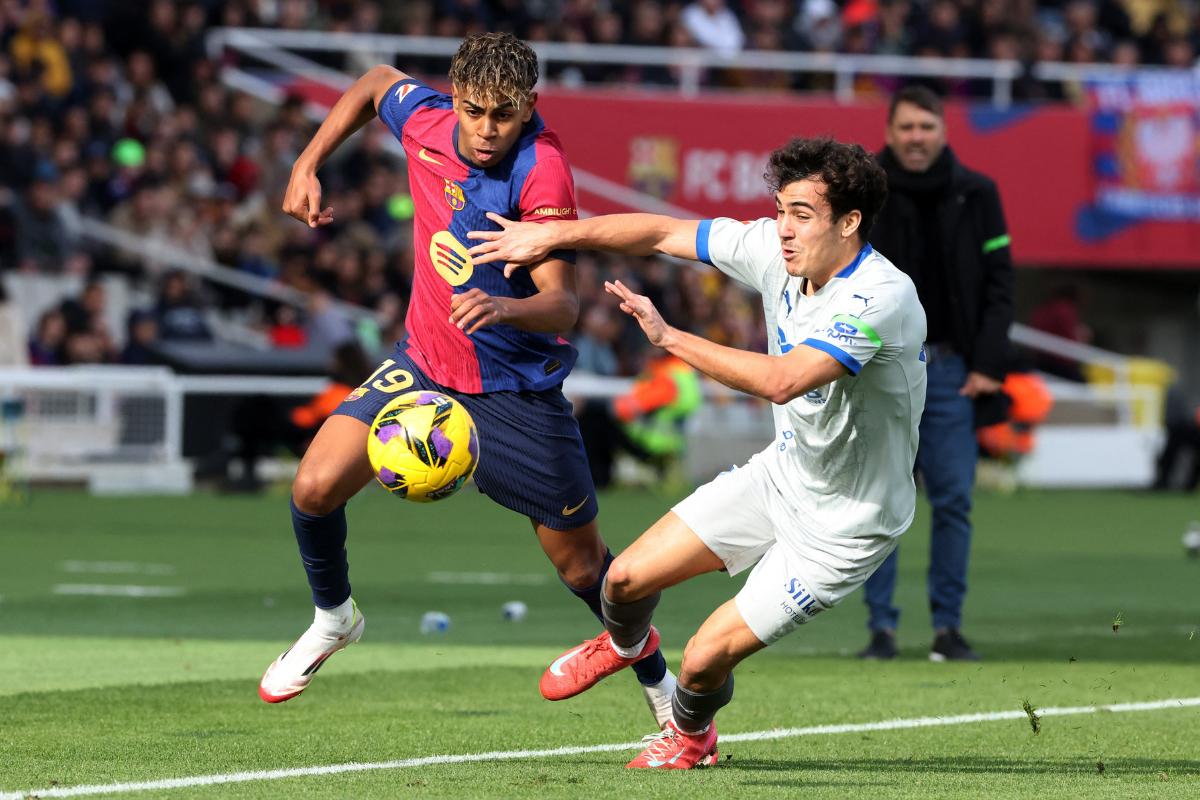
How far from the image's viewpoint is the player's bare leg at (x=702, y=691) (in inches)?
273

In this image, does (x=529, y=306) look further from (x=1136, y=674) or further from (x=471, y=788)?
(x=1136, y=674)

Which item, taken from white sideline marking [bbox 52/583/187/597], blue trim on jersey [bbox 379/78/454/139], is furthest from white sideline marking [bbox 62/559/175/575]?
blue trim on jersey [bbox 379/78/454/139]

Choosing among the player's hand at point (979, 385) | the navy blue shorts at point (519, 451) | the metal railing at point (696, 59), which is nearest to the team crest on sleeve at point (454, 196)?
the navy blue shorts at point (519, 451)

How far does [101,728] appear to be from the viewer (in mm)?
7676

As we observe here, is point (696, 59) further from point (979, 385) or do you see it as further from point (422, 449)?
point (422, 449)

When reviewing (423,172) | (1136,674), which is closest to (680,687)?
(423,172)

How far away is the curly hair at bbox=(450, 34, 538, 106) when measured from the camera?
7.28m

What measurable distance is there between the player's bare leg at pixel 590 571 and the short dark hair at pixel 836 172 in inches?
63.7

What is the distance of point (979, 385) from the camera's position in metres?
10.2

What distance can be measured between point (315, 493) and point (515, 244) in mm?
1116

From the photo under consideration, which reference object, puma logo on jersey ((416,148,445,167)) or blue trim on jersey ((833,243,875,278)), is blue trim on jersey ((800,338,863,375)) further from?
puma logo on jersey ((416,148,445,167))

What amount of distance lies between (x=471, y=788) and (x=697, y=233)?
1.98 metres

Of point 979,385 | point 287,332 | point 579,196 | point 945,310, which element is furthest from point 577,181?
point 979,385

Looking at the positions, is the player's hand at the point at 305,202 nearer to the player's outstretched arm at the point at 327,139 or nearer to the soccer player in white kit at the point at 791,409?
the player's outstretched arm at the point at 327,139
